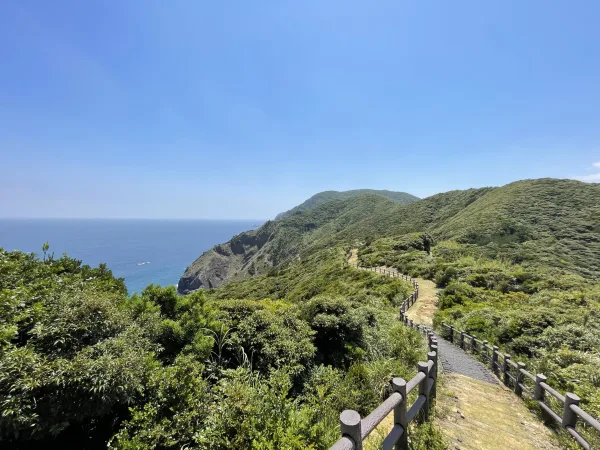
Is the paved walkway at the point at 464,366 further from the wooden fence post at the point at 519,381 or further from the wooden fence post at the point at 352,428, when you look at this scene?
the wooden fence post at the point at 352,428

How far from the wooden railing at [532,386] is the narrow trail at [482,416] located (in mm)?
294

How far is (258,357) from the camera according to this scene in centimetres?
666

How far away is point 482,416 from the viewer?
5.45 metres

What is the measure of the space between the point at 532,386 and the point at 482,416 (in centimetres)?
334

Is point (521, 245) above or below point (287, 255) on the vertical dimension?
above

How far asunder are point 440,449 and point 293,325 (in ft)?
14.5

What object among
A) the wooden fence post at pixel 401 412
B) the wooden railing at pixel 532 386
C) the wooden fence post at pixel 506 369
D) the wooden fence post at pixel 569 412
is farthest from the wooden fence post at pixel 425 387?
the wooden fence post at pixel 506 369

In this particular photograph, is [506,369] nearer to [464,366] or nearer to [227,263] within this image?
[464,366]

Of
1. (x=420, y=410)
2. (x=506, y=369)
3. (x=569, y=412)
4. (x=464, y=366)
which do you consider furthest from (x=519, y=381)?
(x=420, y=410)

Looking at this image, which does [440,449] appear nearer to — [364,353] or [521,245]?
[364,353]

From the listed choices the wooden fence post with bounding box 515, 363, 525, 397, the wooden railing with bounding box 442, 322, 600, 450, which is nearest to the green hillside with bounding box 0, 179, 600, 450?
the wooden railing with bounding box 442, 322, 600, 450

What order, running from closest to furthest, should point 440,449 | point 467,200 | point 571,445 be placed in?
point 440,449
point 571,445
point 467,200

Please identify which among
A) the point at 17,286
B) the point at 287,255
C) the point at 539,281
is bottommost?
the point at 287,255

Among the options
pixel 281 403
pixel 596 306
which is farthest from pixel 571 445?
pixel 596 306
